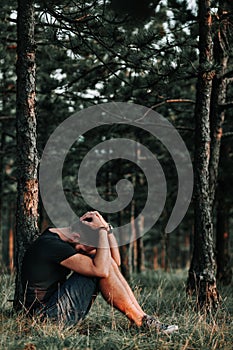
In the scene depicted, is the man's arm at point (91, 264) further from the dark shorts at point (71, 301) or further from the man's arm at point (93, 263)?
the dark shorts at point (71, 301)

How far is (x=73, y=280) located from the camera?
427 centimetres

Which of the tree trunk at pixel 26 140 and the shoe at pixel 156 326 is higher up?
the tree trunk at pixel 26 140

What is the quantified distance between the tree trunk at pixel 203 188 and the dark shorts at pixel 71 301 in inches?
98.0

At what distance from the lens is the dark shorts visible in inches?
164

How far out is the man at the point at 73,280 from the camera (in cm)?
420

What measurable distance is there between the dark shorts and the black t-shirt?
0.33 feet

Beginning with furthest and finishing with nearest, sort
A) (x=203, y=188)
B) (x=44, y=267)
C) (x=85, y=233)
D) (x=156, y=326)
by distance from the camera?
(x=203, y=188) → (x=85, y=233) → (x=44, y=267) → (x=156, y=326)

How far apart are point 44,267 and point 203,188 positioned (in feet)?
9.64

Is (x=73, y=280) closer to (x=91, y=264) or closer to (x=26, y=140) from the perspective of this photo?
(x=91, y=264)

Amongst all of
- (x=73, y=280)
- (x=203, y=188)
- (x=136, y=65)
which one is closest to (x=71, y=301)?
(x=73, y=280)

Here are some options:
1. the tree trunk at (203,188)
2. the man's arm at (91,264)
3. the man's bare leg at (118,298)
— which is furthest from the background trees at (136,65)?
the man's bare leg at (118,298)

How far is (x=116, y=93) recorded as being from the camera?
843cm

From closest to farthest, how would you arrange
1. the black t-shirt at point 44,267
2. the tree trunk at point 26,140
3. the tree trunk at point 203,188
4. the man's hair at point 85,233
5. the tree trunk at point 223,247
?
the black t-shirt at point 44,267, the man's hair at point 85,233, the tree trunk at point 26,140, the tree trunk at point 203,188, the tree trunk at point 223,247

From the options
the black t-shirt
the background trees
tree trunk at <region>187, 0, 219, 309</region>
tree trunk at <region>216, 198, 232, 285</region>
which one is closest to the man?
the black t-shirt
